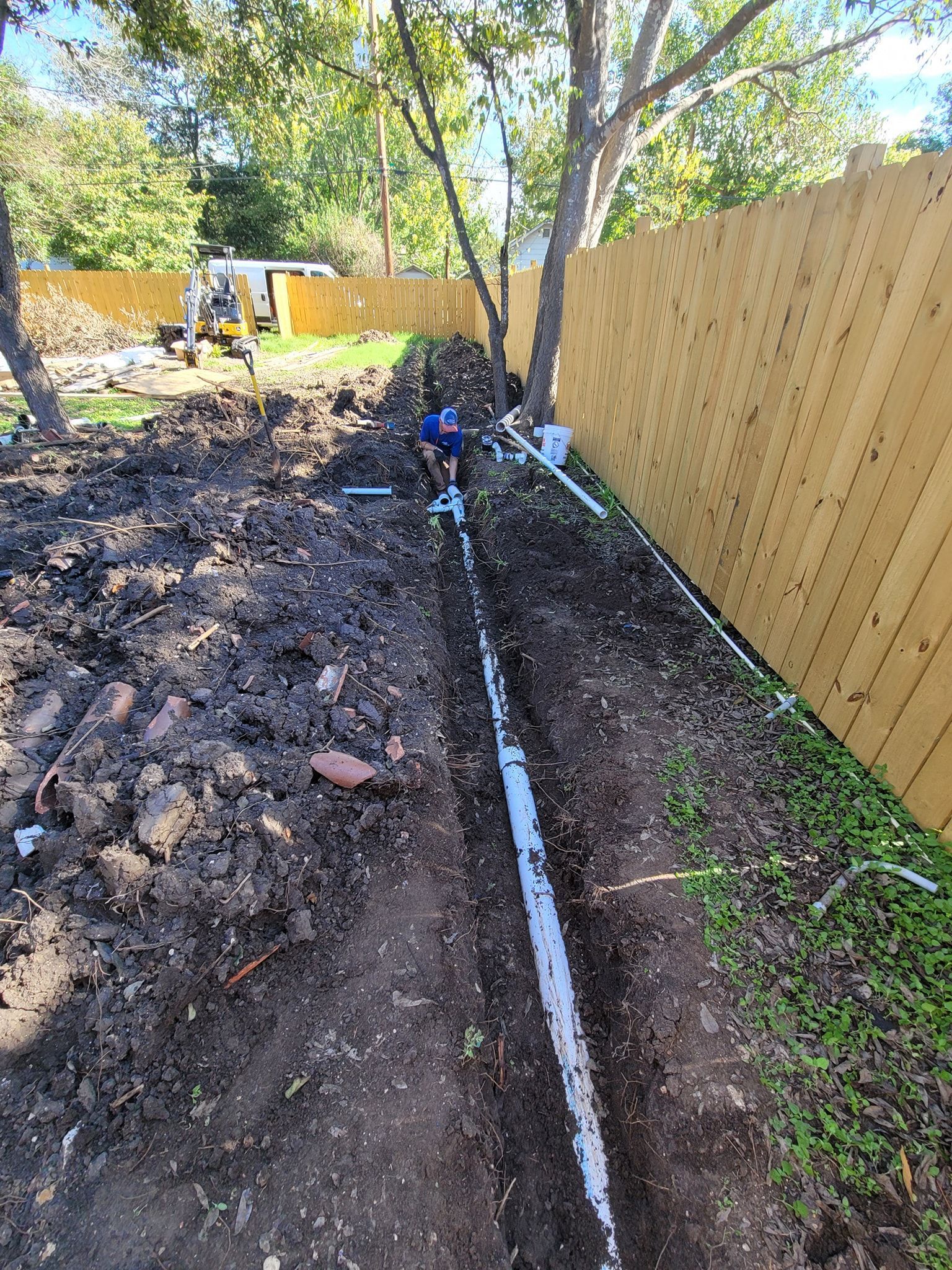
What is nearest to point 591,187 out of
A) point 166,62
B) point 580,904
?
point 166,62

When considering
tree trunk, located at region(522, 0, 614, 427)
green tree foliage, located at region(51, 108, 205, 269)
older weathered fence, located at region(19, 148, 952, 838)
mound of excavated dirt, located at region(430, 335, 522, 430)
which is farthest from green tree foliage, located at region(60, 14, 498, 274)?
older weathered fence, located at region(19, 148, 952, 838)

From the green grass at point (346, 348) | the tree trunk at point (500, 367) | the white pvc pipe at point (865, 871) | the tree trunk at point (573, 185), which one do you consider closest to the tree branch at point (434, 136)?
the tree trunk at point (500, 367)

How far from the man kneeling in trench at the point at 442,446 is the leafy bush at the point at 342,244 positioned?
25.3m

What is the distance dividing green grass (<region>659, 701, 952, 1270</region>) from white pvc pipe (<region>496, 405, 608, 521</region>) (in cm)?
324

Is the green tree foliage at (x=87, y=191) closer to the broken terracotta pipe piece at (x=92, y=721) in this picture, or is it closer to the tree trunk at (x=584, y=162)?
the tree trunk at (x=584, y=162)

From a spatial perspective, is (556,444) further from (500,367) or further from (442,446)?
(500,367)

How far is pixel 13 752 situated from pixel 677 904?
3.04m

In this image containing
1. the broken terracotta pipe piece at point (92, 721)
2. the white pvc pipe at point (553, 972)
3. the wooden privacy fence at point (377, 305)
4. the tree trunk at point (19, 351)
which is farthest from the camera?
the wooden privacy fence at point (377, 305)

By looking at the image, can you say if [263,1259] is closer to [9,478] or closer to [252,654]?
[252,654]

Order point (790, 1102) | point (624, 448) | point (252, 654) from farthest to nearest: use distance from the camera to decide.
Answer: point (624, 448) → point (252, 654) → point (790, 1102)

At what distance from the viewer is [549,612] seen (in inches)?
170

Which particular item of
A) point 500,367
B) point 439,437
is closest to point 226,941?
point 439,437

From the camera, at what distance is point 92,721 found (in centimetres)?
271

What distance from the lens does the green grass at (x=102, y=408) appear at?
8.75 m
